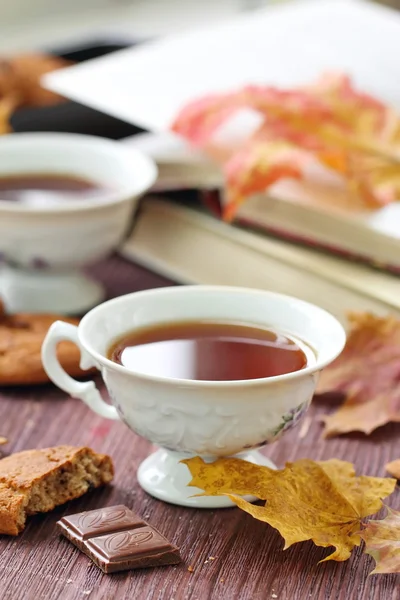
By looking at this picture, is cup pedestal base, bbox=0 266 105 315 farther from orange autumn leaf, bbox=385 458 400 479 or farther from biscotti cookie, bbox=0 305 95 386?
orange autumn leaf, bbox=385 458 400 479

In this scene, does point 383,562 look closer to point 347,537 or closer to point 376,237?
point 347,537

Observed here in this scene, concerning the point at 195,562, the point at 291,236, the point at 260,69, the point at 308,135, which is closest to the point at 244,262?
the point at 291,236

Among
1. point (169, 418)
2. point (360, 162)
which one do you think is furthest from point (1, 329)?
point (360, 162)

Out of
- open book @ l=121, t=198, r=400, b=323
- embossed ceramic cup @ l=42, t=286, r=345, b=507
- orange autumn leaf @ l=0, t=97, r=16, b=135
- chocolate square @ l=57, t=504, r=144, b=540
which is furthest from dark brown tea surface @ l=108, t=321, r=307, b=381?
orange autumn leaf @ l=0, t=97, r=16, b=135

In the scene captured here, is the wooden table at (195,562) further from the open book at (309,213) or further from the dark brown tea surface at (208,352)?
the open book at (309,213)

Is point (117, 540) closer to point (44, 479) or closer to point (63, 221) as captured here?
point (44, 479)

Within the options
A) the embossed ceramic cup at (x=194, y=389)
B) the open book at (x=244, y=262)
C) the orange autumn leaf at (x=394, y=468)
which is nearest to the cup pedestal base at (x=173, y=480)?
the embossed ceramic cup at (x=194, y=389)
